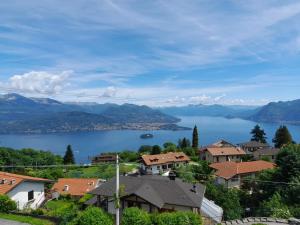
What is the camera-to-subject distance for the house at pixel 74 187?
4025 cm

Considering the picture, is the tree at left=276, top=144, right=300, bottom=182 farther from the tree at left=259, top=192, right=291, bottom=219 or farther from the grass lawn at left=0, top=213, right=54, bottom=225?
the grass lawn at left=0, top=213, right=54, bottom=225

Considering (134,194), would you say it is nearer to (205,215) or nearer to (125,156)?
(205,215)

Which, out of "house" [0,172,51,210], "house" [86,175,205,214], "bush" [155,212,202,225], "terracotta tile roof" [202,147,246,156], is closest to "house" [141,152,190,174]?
"terracotta tile roof" [202,147,246,156]

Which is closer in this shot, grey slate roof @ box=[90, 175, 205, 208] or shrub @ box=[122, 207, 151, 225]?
shrub @ box=[122, 207, 151, 225]

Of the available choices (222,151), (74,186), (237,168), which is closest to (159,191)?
(74,186)

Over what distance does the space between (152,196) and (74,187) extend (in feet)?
67.1

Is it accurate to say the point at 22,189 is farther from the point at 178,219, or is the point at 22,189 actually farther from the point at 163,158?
the point at 163,158

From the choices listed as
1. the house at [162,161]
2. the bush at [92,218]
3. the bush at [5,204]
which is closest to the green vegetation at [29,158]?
the house at [162,161]

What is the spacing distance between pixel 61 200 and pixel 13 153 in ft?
219

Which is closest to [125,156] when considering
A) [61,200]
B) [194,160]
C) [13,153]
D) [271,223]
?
[194,160]

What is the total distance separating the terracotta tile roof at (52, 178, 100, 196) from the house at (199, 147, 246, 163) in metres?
33.0

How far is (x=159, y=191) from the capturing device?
25625mm

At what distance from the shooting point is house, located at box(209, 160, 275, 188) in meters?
47.7

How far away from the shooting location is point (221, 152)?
7306 cm
